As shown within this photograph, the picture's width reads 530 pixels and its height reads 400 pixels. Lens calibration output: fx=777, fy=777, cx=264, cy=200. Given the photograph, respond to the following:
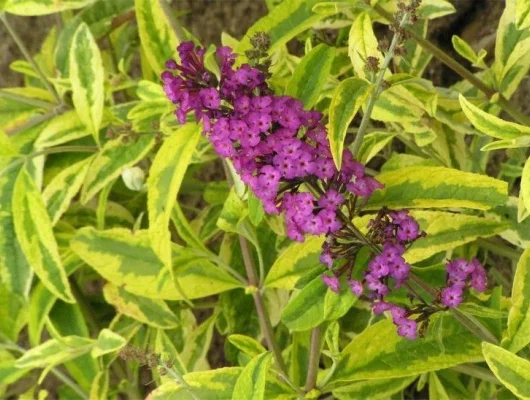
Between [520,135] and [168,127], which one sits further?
[168,127]

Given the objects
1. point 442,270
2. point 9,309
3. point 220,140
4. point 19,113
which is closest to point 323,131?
point 220,140

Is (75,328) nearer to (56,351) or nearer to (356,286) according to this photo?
(56,351)

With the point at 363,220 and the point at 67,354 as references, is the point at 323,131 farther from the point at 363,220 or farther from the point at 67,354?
the point at 67,354

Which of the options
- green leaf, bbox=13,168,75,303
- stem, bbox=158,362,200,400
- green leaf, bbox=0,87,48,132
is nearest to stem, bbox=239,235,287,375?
stem, bbox=158,362,200,400

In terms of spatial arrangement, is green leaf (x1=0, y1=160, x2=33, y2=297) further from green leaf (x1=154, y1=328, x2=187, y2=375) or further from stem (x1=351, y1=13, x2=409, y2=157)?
stem (x1=351, y1=13, x2=409, y2=157)

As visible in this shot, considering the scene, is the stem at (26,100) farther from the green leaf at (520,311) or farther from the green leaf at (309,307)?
the green leaf at (520,311)

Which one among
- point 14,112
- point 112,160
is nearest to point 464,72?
point 112,160
